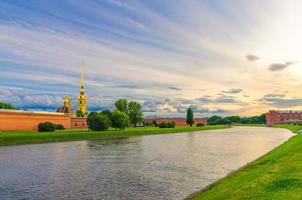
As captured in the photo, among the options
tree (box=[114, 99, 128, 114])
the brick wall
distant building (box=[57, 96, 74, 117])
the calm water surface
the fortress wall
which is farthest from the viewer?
distant building (box=[57, 96, 74, 117])

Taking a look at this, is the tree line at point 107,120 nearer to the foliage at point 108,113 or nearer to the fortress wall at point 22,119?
the foliage at point 108,113

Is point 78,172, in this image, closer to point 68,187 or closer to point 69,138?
point 68,187

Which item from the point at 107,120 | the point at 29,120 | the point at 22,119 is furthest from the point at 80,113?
the point at 107,120

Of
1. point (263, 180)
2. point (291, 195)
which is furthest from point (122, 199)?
point (291, 195)

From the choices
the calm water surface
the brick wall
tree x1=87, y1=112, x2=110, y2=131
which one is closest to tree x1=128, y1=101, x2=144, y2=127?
the brick wall

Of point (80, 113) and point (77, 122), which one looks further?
point (80, 113)

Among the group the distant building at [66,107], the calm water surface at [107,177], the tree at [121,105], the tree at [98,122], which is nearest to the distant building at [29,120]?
the tree at [121,105]

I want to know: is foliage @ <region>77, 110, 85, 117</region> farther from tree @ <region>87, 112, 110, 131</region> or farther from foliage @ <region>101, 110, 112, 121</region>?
tree @ <region>87, 112, 110, 131</region>

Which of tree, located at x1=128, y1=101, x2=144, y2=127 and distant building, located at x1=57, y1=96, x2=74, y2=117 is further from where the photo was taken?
distant building, located at x1=57, y1=96, x2=74, y2=117

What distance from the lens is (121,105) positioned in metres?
119

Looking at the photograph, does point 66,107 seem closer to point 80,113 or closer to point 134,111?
point 80,113

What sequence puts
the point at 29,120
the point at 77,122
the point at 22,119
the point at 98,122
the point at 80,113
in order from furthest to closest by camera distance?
the point at 80,113 → the point at 77,122 → the point at 29,120 → the point at 22,119 → the point at 98,122

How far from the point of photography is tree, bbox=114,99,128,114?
389 feet

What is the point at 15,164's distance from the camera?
2636 centimetres
